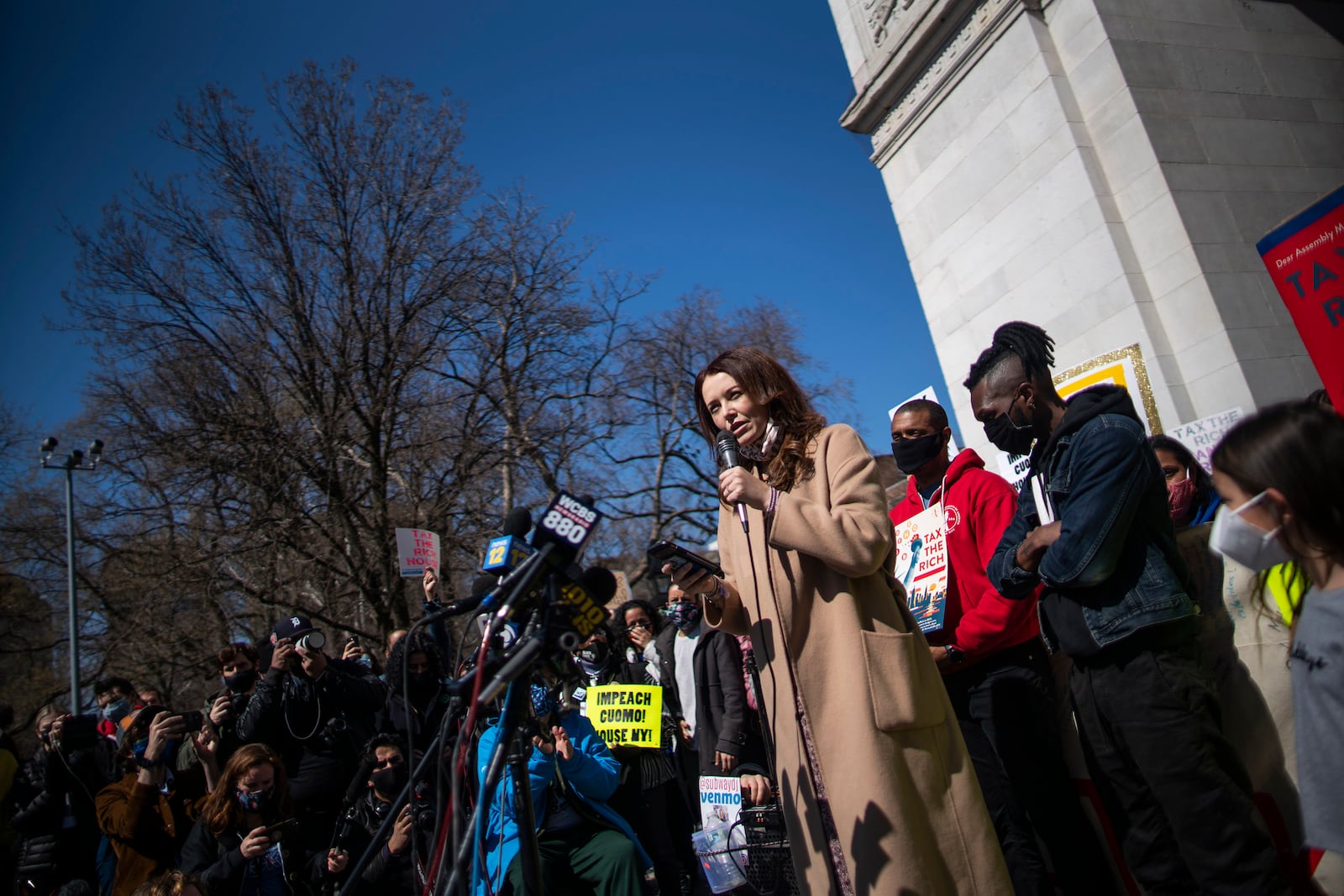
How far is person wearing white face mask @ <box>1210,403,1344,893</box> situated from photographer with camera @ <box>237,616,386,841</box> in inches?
177

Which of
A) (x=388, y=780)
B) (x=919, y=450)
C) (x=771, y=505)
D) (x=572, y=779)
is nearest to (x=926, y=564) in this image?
(x=919, y=450)

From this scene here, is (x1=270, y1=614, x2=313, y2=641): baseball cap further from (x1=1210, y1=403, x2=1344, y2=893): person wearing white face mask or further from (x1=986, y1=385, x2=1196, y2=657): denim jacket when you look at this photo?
(x1=1210, y1=403, x2=1344, y2=893): person wearing white face mask

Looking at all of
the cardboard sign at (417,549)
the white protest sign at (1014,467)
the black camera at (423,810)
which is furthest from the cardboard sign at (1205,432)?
the cardboard sign at (417,549)

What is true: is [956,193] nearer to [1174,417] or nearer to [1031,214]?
[1031,214]

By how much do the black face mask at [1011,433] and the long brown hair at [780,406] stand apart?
2.71ft

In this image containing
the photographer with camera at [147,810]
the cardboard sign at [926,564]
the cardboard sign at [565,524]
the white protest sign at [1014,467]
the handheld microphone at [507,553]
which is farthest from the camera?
the white protest sign at [1014,467]

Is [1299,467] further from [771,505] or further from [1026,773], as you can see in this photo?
[1026,773]

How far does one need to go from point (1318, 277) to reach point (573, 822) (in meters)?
4.61

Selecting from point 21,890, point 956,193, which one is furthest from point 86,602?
point 956,193

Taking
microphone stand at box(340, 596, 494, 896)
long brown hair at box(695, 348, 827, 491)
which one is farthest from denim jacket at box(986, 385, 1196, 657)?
microphone stand at box(340, 596, 494, 896)

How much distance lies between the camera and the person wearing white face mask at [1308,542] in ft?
5.48

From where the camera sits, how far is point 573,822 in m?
4.04

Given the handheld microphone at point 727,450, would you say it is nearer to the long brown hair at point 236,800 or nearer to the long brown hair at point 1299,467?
the long brown hair at point 1299,467

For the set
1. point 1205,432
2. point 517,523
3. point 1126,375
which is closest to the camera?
point 517,523
